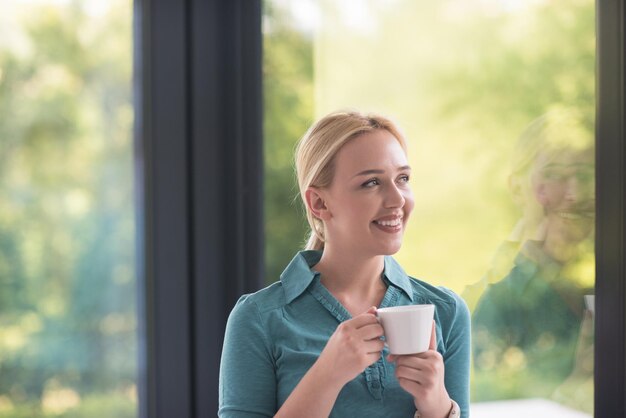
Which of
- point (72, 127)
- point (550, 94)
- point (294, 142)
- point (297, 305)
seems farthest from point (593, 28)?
point (72, 127)

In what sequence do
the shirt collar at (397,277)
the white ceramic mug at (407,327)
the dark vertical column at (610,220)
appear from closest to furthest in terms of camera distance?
1. the white ceramic mug at (407,327)
2. the shirt collar at (397,277)
3. the dark vertical column at (610,220)

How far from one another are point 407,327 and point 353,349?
0.08m

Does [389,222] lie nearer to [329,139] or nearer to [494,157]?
[329,139]

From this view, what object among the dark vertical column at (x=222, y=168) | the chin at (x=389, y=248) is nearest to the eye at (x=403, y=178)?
the chin at (x=389, y=248)

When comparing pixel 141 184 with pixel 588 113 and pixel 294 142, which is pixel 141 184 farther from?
pixel 588 113

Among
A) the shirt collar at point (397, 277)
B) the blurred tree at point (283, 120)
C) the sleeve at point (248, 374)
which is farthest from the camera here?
the blurred tree at point (283, 120)

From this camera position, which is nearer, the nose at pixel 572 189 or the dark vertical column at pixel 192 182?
the dark vertical column at pixel 192 182

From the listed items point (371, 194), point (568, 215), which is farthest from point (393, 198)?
point (568, 215)

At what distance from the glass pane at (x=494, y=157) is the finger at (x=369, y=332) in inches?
23.5

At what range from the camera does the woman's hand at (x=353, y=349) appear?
1.09m

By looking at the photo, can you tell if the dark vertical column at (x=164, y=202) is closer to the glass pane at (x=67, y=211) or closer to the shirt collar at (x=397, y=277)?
the glass pane at (x=67, y=211)

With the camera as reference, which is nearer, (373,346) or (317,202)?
(373,346)

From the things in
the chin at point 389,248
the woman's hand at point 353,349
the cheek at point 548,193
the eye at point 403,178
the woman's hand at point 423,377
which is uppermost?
the cheek at point 548,193

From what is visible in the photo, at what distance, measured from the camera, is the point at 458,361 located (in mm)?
1281
